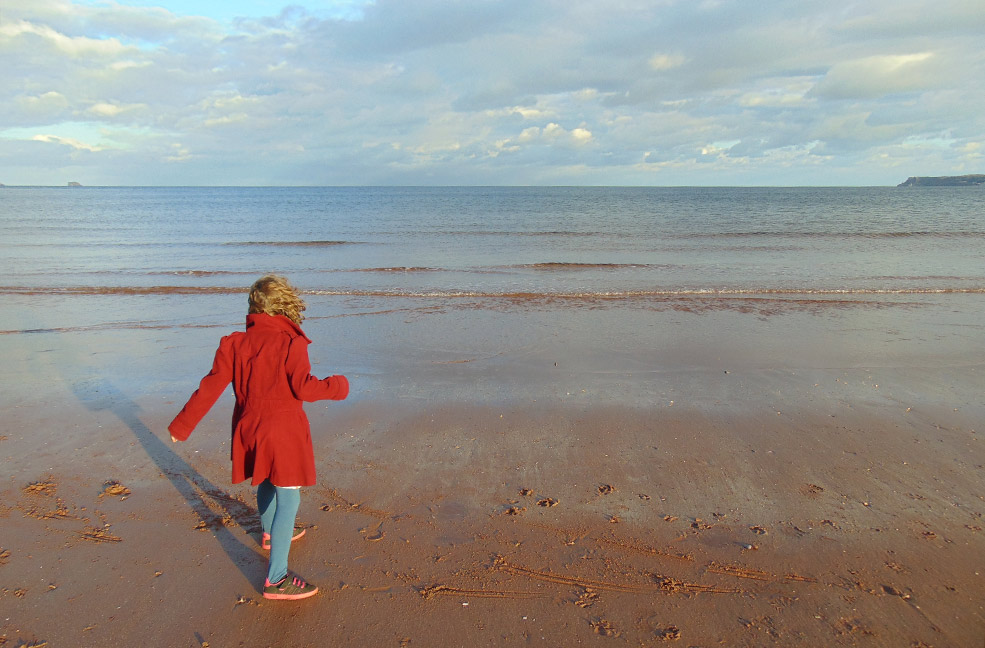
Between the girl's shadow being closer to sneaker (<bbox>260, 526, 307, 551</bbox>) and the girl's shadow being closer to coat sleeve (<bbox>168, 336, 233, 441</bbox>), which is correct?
sneaker (<bbox>260, 526, 307, 551</bbox>)

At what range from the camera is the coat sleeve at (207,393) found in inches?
123

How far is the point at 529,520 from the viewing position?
160 inches

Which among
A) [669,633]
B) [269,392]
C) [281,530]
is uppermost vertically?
[269,392]

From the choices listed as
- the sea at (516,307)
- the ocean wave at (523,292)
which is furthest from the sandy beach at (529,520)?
the ocean wave at (523,292)

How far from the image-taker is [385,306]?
12250mm

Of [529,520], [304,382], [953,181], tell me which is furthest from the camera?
[953,181]

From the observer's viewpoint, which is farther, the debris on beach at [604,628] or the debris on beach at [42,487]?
the debris on beach at [42,487]

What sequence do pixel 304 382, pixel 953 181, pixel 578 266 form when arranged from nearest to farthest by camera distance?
pixel 304 382, pixel 578 266, pixel 953 181

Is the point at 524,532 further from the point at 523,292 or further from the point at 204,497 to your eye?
the point at 523,292

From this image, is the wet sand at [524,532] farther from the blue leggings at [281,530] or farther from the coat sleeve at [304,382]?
the coat sleeve at [304,382]

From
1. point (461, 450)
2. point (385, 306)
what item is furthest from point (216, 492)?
point (385, 306)

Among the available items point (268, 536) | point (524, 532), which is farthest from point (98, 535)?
point (524, 532)

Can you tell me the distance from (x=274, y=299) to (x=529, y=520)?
2278 millimetres

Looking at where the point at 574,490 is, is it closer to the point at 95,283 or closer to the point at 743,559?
the point at 743,559
